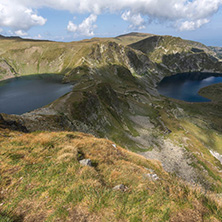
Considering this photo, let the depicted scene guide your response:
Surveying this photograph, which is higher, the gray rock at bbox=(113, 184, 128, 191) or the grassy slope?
the grassy slope

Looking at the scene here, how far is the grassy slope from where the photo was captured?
7355mm

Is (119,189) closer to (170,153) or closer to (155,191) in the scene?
(155,191)

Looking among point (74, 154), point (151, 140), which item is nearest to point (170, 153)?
point (151, 140)

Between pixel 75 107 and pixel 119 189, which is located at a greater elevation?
pixel 119 189

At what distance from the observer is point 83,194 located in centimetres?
882

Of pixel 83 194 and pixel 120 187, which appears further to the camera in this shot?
pixel 120 187

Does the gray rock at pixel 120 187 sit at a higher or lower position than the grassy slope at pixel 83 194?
lower

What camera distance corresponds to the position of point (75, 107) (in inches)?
2270

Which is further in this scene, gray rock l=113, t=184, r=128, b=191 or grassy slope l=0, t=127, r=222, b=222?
gray rock l=113, t=184, r=128, b=191

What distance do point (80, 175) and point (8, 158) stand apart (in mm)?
6842

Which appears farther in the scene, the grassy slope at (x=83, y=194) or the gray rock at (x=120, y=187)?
the gray rock at (x=120, y=187)

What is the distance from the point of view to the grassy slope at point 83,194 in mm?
7355

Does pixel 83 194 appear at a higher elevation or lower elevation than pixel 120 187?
higher

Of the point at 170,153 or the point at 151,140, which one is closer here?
the point at 170,153
